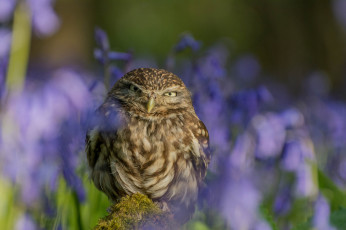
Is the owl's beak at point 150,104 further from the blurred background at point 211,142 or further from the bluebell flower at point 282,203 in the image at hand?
the bluebell flower at point 282,203

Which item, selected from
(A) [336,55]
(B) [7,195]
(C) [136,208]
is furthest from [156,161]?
(A) [336,55]

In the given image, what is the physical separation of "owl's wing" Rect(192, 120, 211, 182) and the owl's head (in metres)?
0.16

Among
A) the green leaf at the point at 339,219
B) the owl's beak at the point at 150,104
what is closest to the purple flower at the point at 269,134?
the green leaf at the point at 339,219

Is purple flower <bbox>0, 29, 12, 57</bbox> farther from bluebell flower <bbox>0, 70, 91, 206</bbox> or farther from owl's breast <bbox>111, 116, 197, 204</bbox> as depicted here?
owl's breast <bbox>111, 116, 197, 204</bbox>

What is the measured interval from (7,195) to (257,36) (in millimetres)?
15432

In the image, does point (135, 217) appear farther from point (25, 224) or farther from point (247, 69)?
point (247, 69)

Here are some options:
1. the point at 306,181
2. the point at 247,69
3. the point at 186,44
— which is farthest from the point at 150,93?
the point at 247,69

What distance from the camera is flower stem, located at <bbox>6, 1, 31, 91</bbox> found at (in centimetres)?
328

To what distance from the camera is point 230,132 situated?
12.3 feet

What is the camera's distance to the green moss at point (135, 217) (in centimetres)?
205

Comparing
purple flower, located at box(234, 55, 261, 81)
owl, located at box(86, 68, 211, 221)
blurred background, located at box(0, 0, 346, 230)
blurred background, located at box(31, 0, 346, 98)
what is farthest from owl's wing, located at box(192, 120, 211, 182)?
purple flower, located at box(234, 55, 261, 81)

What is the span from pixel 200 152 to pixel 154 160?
0.76 ft

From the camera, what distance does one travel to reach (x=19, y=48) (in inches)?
136

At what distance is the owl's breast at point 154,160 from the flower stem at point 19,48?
849mm
